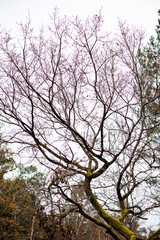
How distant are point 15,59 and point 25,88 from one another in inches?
24.8

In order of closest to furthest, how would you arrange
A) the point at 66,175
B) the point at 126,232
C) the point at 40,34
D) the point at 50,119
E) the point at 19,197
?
1. the point at 66,175
2. the point at 126,232
3. the point at 40,34
4. the point at 50,119
5. the point at 19,197

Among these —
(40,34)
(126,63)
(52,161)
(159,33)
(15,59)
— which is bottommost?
(52,161)

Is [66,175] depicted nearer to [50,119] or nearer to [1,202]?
[50,119]

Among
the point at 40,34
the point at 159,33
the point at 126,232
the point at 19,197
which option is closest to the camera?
the point at 126,232

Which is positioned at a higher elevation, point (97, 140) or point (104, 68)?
point (104, 68)

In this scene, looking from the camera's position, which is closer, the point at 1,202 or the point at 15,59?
the point at 15,59

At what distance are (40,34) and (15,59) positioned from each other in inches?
29.4

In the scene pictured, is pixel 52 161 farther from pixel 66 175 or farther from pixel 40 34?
pixel 40 34

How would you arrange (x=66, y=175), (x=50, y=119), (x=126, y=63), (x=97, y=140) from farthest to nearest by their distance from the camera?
(x=97, y=140) → (x=50, y=119) → (x=126, y=63) → (x=66, y=175)

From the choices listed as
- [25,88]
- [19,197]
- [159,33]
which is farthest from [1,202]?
[159,33]

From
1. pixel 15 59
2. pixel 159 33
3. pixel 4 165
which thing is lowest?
pixel 4 165

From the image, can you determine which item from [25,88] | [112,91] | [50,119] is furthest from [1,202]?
[112,91]

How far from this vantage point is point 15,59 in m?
3.76

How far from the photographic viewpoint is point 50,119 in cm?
466
